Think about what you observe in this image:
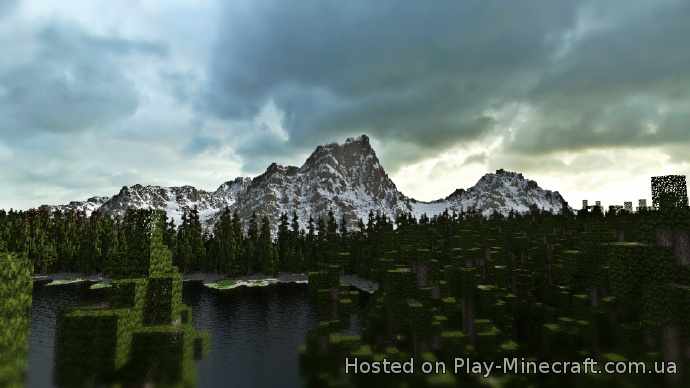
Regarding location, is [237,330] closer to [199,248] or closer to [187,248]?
[187,248]

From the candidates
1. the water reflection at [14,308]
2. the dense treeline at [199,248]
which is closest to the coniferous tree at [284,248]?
the dense treeline at [199,248]

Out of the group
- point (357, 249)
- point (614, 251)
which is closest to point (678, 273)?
point (614, 251)

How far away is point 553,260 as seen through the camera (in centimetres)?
11800

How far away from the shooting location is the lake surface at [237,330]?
55844mm

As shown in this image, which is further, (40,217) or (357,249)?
(40,217)

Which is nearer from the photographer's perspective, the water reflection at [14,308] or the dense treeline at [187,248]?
the water reflection at [14,308]

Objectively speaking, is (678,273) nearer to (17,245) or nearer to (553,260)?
(553,260)

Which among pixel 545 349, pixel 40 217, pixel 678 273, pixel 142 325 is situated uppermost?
pixel 40 217

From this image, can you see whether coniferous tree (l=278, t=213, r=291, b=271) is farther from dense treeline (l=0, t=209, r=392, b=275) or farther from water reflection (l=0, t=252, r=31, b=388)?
water reflection (l=0, t=252, r=31, b=388)

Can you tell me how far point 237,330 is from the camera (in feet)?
264

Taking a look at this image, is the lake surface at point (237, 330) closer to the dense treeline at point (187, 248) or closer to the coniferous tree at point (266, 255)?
the coniferous tree at point (266, 255)

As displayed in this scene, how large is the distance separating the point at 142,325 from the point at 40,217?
601ft

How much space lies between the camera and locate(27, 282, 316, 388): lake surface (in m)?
55.8

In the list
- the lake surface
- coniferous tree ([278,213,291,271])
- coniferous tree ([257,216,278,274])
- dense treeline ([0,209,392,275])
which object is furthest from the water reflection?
coniferous tree ([278,213,291,271])
